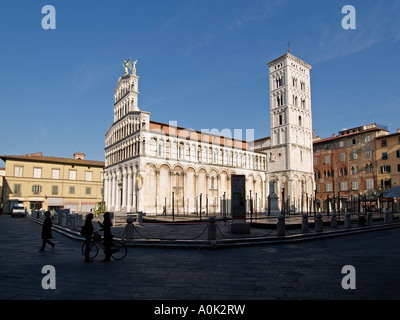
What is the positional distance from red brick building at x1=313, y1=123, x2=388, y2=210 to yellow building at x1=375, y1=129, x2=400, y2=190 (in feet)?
2.60

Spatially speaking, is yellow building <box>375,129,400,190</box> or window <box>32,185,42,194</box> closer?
yellow building <box>375,129,400,190</box>

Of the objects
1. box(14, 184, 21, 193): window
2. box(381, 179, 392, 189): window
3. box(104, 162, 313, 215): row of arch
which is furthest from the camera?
box(14, 184, 21, 193): window

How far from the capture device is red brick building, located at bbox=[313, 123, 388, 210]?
4631 cm

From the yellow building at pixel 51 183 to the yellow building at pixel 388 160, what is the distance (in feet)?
157

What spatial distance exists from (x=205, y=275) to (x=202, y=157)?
36899 mm

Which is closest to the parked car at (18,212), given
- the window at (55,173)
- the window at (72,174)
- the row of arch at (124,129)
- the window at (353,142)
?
the window at (55,173)

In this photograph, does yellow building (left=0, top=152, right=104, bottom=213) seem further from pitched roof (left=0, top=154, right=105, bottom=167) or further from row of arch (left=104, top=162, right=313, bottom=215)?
row of arch (left=104, top=162, right=313, bottom=215)

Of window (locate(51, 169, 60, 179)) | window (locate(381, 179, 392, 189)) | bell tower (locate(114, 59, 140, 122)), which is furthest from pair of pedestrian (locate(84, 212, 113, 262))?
window (locate(51, 169, 60, 179))

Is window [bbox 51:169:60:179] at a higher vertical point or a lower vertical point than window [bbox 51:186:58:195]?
higher

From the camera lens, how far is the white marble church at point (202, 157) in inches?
1497

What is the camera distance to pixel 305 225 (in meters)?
15.2
